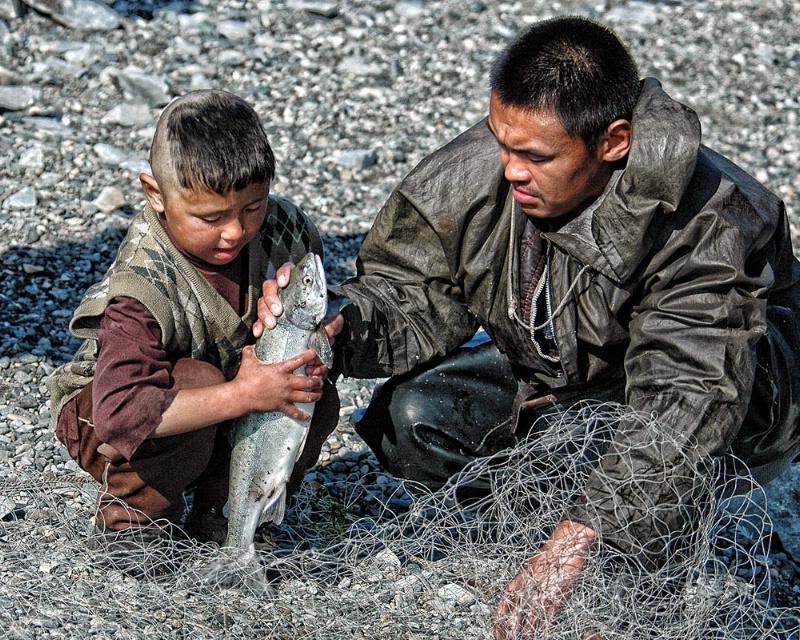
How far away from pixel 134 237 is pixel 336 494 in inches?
57.3

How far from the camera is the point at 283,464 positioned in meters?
3.34

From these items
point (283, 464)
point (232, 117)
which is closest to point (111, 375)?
point (283, 464)

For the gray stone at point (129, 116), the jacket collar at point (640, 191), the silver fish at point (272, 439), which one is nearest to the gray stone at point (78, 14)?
the gray stone at point (129, 116)

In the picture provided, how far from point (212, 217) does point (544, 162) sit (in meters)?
1.04

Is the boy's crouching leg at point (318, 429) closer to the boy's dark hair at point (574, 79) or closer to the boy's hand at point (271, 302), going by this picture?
the boy's hand at point (271, 302)

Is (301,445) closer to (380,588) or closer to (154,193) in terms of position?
(380,588)

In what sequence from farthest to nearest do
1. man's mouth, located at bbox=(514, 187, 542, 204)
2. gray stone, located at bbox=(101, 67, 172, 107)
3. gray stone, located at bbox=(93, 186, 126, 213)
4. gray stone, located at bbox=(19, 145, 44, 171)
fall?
gray stone, located at bbox=(101, 67, 172, 107) → gray stone, located at bbox=(19, 145, 44, 171) → gray stone, located at bbox=(93, 186, 126, 213) → man's mouth, located at bbox=(514, 187, 542, 204)

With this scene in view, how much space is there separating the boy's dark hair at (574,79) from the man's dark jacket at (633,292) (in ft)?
0.33

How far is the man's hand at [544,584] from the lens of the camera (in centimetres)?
314

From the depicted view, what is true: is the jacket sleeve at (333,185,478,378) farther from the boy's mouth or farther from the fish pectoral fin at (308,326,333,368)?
the boy's mouth

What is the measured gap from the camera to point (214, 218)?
3193 mm

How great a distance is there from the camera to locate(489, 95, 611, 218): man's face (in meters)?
3.30

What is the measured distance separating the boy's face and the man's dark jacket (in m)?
0.56

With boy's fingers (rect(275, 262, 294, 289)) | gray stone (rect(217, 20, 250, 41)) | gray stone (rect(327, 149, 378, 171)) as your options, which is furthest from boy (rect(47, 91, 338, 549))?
gray stone (rect(217, 20, 250, 41))
